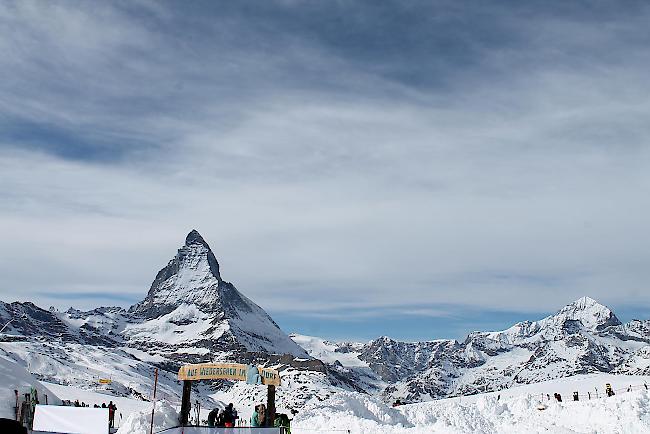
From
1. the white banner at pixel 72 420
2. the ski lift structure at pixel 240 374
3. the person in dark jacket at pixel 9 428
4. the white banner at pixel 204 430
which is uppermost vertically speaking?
the ski lift structure at pixel 240 374

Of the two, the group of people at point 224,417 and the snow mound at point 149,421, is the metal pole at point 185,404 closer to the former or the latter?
the group of people at point 224,417

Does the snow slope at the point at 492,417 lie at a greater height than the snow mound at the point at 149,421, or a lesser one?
→ greater

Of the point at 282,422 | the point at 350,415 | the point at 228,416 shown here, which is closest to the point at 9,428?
the point at 282,422

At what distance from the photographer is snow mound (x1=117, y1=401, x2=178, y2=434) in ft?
97.1

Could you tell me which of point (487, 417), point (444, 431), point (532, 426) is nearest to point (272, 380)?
point (444, 431)

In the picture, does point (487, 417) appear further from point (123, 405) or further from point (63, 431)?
point (123, 405)

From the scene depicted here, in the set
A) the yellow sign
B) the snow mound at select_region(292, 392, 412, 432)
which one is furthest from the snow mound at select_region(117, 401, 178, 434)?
the snow mound at select_region(292, 392, 412, 432)

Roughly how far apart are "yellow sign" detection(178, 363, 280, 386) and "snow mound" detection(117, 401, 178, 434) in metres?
3.59

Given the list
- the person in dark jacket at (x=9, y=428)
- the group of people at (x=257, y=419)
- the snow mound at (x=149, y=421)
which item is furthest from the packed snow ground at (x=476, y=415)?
the person in dark jacket at (x=9, y=428)

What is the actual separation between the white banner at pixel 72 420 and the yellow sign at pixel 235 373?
3901 mm

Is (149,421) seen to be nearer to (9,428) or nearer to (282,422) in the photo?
(282,422)

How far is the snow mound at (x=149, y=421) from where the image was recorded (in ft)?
97.1

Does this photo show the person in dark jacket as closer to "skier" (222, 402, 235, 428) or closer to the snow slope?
"skier" (222, 402, 235, 428)

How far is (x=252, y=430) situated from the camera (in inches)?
810
